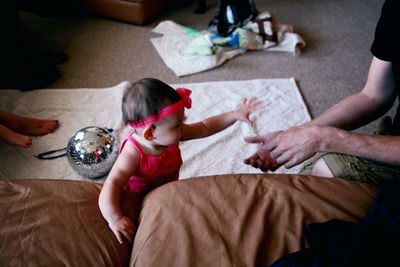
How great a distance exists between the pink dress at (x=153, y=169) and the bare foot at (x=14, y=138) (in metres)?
0.74

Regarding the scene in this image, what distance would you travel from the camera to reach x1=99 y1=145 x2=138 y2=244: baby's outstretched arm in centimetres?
76

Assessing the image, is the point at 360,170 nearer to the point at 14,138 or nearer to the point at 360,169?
the point at 360,169

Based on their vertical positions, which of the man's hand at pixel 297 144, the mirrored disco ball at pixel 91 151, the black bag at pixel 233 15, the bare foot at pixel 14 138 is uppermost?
the black bag at pixel 233 15

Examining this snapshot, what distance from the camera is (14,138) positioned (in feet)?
4.80

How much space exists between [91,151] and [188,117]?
59 cm

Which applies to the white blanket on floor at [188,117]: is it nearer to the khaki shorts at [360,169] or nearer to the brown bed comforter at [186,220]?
the khaki shorts at [360,169]

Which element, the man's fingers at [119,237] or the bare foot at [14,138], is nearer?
the man's fingers at [119,237]

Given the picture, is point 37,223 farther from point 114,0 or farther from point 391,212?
point 114,0

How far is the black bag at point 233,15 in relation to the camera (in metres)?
2.21

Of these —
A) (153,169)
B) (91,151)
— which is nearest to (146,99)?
(153,169)

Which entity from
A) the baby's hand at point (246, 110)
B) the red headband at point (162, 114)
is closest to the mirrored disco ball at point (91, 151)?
the red headband at point (162, 114)

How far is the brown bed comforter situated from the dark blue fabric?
0.15 feet

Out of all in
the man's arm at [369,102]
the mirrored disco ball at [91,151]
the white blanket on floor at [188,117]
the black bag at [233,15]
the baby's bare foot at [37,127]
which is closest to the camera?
the man's arm at [369,102]

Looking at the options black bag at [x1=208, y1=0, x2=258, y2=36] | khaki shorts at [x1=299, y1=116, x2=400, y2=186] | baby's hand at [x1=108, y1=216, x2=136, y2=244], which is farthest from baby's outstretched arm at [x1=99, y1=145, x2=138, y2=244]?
black bag at [x1=208, y1=0, x2=258, y2=36]
